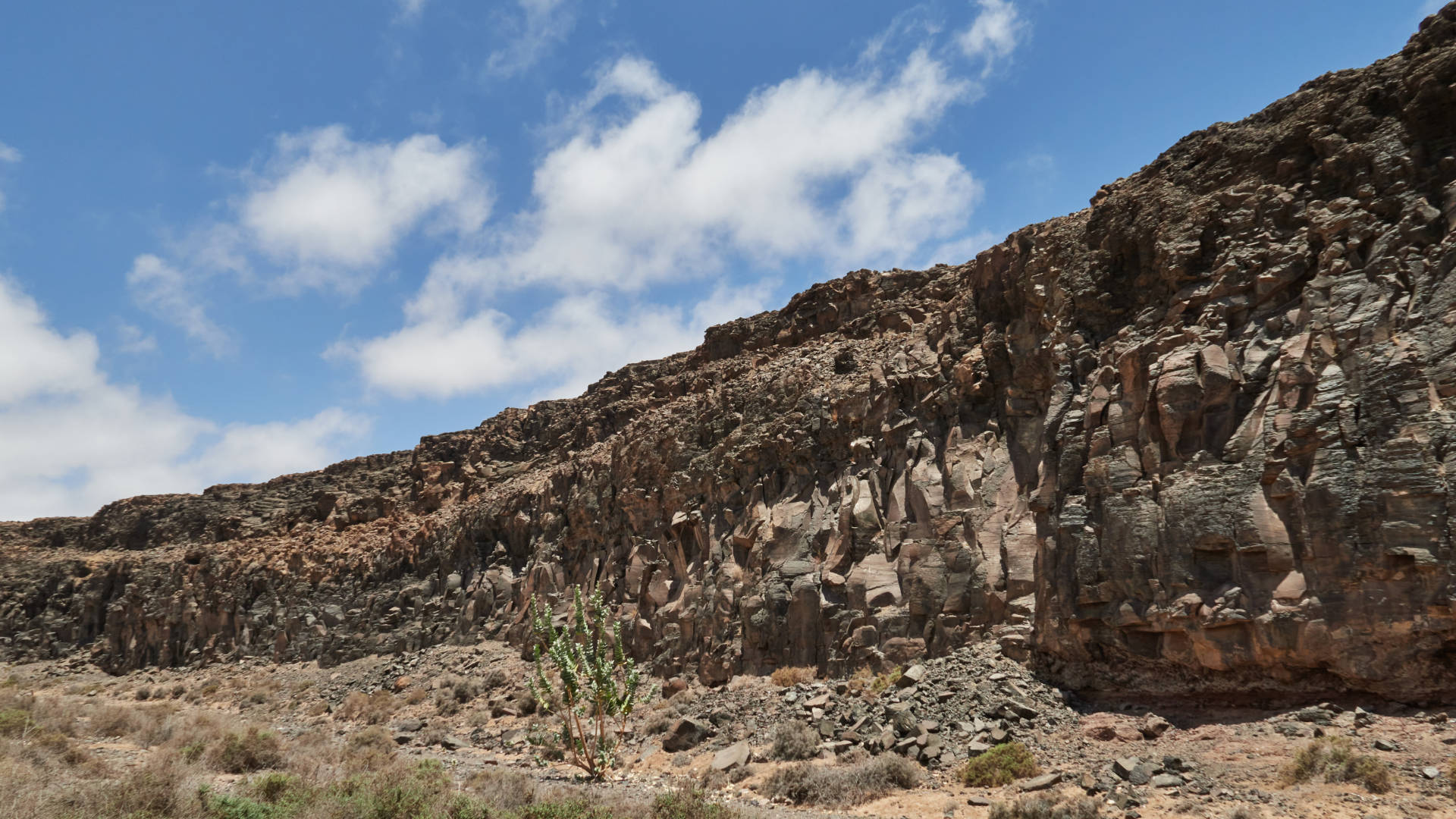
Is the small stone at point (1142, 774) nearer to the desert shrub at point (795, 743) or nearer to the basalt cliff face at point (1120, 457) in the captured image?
the basalt cliff face at point (1120, 457)

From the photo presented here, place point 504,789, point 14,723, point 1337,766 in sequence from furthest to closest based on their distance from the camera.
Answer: point 14,723
point 504,789
point 1337,766

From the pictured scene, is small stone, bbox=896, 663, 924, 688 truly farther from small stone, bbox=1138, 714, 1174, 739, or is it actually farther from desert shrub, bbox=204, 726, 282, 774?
desert shrub, bbox=204, 726, 282, 774

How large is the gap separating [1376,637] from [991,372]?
12.0m

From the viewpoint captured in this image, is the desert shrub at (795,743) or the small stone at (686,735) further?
the small stone at (686,735)

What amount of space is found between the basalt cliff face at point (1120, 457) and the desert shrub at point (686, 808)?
8997mm

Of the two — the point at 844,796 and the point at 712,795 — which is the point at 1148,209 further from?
the point at 712,795

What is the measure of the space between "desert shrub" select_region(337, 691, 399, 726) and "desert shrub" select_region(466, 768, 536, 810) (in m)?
16.3

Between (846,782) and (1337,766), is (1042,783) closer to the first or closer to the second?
(846,782)

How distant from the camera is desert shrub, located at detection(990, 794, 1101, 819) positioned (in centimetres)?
1291

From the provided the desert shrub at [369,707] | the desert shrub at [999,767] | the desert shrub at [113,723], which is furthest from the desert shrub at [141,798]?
the desert shrub at [369,707]

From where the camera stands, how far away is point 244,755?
19.3m

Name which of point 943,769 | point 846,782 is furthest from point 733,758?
point 943,769

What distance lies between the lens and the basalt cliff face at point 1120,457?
14.3 m

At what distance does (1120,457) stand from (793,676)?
10732mm
